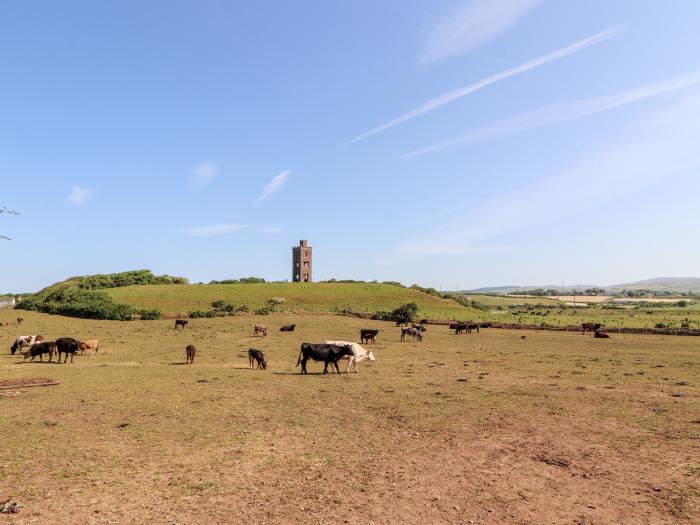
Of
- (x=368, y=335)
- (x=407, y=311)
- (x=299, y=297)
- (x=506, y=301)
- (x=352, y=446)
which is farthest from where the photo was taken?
(x=506, y=301)

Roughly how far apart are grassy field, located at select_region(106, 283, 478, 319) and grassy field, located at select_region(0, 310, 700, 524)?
4821cm

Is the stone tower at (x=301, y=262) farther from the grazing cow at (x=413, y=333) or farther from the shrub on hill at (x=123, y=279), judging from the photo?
the grazing cow at (x=413, y=333)

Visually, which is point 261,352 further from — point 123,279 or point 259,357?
point 123,279

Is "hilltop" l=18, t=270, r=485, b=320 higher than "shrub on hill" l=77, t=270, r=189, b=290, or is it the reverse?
"shrub on hill" l=77, t=270, r=189, b=290

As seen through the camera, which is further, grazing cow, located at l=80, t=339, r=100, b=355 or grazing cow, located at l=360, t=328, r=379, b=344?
grazing cow, located at l=360, t=328, r=379, b=344

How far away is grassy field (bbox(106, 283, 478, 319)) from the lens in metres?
71.2

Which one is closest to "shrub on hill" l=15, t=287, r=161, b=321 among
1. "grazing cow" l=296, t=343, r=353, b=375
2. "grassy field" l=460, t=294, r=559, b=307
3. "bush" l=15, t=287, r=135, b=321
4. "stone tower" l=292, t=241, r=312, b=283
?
"bush" l=15, t=287, r=135, b=321

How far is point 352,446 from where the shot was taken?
11023 mm

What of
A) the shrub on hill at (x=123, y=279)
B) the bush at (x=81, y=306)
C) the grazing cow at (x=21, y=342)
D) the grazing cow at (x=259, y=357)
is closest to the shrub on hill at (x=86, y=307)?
the bush at (x=81, y=306)

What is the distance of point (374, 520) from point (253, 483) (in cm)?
265

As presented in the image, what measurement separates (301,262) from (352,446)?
10643 cm

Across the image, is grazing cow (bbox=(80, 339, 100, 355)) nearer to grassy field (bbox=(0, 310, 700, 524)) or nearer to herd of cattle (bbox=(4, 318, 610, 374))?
herd of cattle (bbox=(4, 318, 610, 374))

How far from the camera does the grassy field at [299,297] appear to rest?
71.2 metres

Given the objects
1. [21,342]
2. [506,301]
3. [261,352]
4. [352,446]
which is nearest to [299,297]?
[21,342]
